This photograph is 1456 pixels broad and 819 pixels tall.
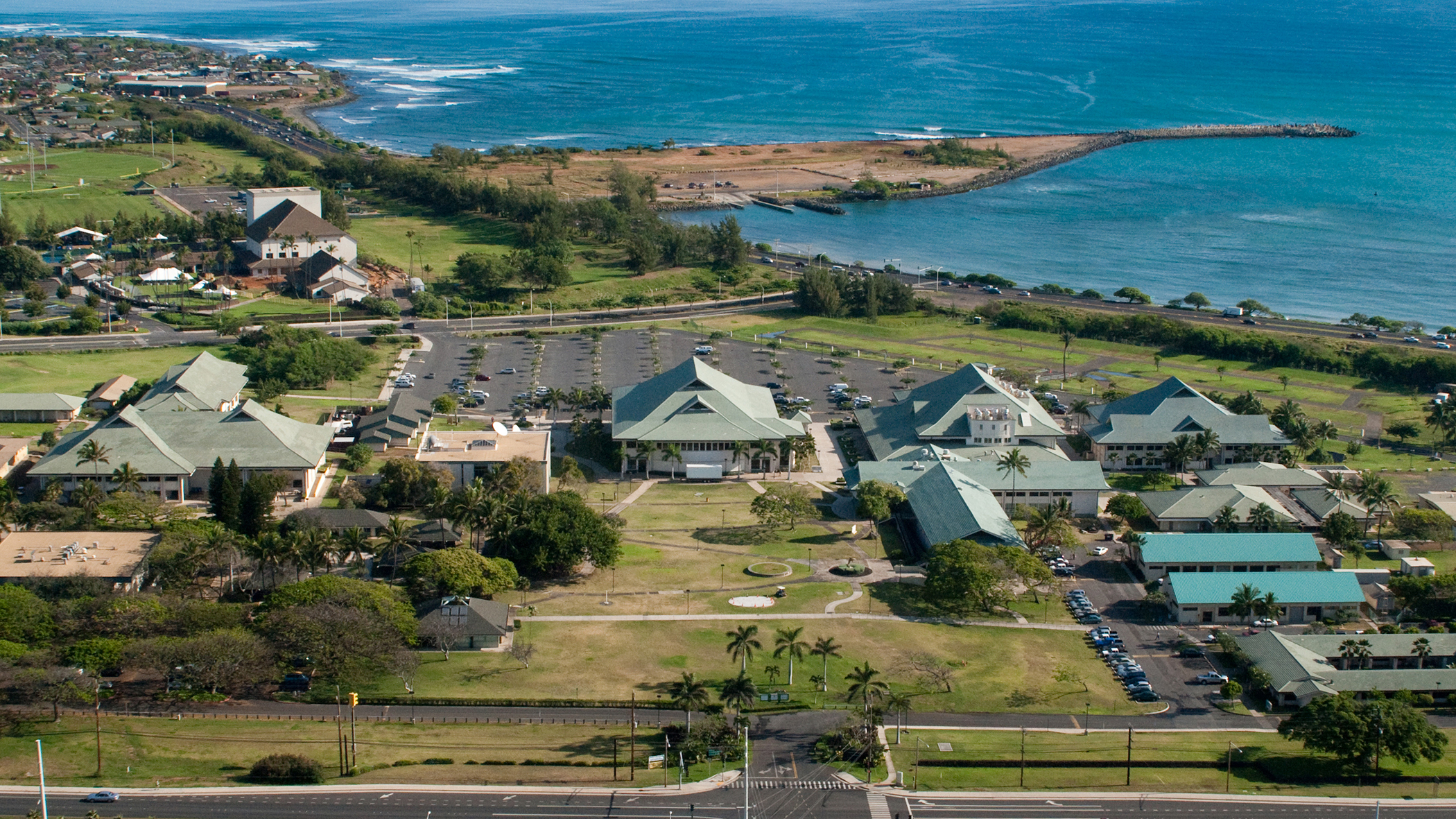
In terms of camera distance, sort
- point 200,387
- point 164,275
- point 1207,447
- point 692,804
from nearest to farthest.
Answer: point 692,804 → point 1207,447 → point 200,387 → point 164,275

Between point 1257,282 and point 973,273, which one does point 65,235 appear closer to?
point 973,273

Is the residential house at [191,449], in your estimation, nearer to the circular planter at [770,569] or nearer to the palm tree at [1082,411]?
the circular planter at [770,569]

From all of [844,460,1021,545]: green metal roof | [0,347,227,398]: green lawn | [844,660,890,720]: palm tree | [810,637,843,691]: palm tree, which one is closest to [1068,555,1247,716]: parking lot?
[844,460,1021,545]: green metal roof

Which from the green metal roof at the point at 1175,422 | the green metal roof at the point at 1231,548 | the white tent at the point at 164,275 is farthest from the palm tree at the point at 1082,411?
the white tent at the point at 164,275

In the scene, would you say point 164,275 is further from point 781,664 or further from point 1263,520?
point 1263,520

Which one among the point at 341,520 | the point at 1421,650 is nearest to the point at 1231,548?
the point at 1421,650

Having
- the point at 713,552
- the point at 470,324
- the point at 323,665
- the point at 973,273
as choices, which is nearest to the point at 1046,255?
the point at 973,273
